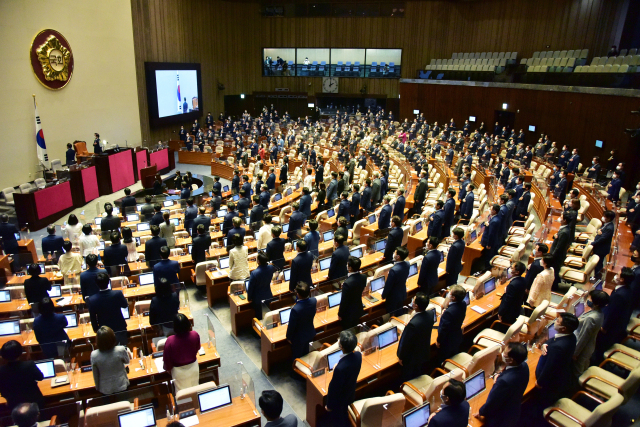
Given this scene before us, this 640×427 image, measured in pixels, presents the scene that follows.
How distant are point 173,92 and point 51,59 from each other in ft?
28.0

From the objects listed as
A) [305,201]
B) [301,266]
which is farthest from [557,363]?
[305,201]

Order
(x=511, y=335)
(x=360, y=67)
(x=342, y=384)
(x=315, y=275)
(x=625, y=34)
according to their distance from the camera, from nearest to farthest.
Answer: (x=342, y=384)
(x=511, y=335)
(x=315, y=275)
(x=625, y=34)
(x=360, y=67)

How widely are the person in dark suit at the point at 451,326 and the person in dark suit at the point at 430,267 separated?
3.71 ft

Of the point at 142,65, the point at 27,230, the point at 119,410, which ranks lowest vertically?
the point at 27,230

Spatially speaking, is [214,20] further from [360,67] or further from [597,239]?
[597,239]

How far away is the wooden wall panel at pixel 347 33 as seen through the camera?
21.6 m

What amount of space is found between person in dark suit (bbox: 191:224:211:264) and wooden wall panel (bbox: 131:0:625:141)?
15535 mm

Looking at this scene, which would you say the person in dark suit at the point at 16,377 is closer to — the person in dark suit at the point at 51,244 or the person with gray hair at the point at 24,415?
the person with gray hair at the point at 24,415

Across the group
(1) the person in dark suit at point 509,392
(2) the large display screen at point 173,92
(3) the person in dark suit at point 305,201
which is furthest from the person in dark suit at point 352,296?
(2) the large display screen at point 173,92

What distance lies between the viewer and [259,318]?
6.59 m

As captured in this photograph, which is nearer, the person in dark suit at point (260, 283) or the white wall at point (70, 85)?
the person in dark suit at point (260, 283)

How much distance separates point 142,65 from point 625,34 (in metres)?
23.1

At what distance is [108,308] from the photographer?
16.8 feet

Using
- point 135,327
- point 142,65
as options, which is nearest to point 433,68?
point 142,65
